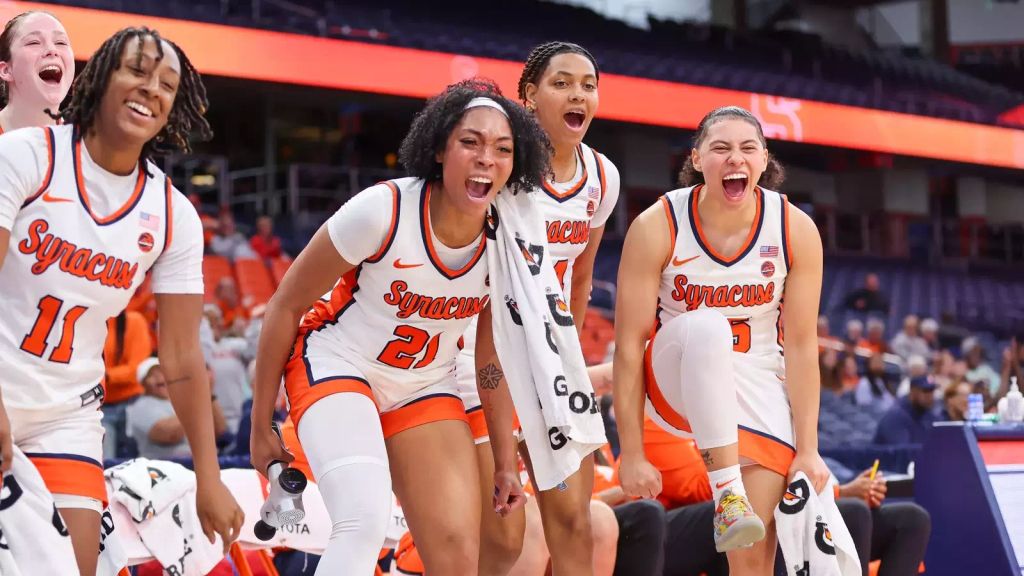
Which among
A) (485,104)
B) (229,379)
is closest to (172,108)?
(485,104)

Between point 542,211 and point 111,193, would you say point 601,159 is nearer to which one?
point 542,211

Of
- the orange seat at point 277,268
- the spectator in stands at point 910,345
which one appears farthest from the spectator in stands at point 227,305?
the spectator in stands at point 910,345

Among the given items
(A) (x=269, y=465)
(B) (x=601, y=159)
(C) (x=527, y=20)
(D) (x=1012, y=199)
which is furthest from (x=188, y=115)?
(D) (x=1012, y=199)

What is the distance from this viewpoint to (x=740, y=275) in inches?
157

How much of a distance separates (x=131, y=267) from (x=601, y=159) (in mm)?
1869

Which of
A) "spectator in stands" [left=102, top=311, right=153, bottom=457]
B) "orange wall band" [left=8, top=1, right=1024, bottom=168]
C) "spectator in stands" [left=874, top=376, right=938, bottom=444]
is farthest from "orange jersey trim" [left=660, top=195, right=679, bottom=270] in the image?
"orange wall band" [left=8, top=1, right=1024, bottom=168]

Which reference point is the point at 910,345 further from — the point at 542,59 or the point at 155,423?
the point at 542,59

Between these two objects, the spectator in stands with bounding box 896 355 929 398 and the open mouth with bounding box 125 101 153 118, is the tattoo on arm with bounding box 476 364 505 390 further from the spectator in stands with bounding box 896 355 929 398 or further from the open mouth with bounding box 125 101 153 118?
the spectator in stands with bounding box 896 355 929 398

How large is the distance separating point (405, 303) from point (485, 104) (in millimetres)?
624

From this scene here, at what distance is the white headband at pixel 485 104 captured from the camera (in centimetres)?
356

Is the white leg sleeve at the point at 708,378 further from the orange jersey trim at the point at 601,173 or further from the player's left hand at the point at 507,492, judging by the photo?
the orange jersey trim at the point at 601,173

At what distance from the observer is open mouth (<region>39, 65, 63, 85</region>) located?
3.68 m

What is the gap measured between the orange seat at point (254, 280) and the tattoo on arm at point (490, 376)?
23.7 feet

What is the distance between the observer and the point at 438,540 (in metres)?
3.35
